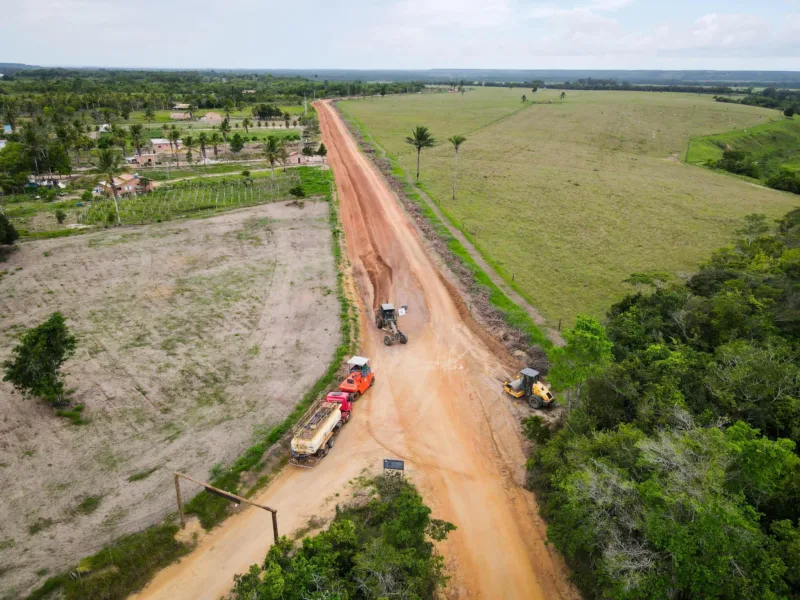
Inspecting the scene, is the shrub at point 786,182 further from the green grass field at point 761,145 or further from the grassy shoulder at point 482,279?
the grassy shoulder at point 482,279

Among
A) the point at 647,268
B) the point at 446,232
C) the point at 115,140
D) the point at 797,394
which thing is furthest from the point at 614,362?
the point at 115,140

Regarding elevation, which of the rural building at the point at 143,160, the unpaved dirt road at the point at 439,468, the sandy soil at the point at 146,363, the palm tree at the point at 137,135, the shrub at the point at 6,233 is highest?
the palm tree at the point at 137,135

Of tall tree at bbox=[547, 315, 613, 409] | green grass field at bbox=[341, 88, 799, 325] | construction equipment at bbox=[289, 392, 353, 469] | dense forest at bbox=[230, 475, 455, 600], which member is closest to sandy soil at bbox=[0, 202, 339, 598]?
construction equipment at bbox=[289, 392, 353, 469]

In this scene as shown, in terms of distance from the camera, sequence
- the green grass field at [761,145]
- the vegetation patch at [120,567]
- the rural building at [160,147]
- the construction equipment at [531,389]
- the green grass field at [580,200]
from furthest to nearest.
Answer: the green grass field at [761,145]
the rural building at [160,147]
the green grass field at [580,200]
the construction equipment at [531,389]
the vegetation patch at [120,567]

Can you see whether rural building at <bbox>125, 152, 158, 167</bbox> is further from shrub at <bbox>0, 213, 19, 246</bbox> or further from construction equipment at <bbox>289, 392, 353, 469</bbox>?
construction equipment at <bbox>289, 392, 353, 469</bbox>

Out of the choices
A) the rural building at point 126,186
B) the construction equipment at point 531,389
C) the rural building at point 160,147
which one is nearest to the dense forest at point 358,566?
the construction equipment at point 531,389

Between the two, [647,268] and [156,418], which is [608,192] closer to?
[647,268]

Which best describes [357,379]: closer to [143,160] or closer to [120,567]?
[120,567]
